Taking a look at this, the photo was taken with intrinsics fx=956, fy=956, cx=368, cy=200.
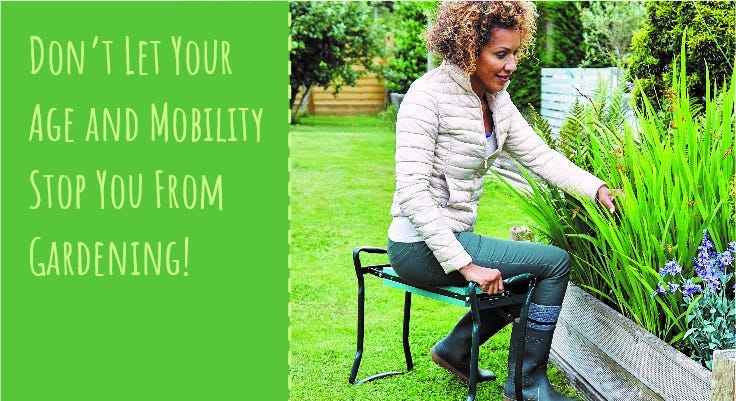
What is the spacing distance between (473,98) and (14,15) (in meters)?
1.91

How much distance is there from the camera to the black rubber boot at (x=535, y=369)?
2.98 metres

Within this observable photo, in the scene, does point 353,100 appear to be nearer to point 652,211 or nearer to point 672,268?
point 652,211

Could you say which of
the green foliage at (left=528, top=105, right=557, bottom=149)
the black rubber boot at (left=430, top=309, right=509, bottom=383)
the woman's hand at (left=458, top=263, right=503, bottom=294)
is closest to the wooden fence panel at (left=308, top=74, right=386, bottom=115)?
the green foliage at (left=528, top=105, right=557, bottom=149)

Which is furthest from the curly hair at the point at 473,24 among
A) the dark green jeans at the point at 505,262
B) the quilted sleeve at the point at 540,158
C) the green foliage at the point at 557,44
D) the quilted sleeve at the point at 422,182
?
the green foliage at the point at 557,44

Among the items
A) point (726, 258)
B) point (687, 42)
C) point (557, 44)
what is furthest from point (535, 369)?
point (557, 44)

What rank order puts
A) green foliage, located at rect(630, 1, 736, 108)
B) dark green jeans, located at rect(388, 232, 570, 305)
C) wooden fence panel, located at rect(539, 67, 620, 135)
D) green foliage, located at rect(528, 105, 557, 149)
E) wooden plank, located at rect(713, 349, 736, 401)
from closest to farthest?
wooden plank, located at rect(713, 349, 736, 401) → dark green jeans, located at rect(388, 232, 570, 305) → green foliage, located at rect(528, 105, 557, 149) → green foliage, located at rect(630, 1, 736, 108) → wooden fence panel, located at rect(539, 67, 620, 135)

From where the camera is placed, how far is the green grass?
11.0 ft

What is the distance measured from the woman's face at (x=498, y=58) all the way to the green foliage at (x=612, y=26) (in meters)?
6.44

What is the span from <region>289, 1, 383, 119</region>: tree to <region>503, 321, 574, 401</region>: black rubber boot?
39.7 feet

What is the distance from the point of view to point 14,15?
12.2 ft

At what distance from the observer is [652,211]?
2904 millimetres

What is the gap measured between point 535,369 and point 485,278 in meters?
0.39

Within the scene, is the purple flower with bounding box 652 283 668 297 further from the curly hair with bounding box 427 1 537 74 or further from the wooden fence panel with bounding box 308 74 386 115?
the wooden fence panel with bounding box 308 74 386 115

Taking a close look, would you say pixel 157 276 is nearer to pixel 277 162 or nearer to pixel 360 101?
pixel 277 162
